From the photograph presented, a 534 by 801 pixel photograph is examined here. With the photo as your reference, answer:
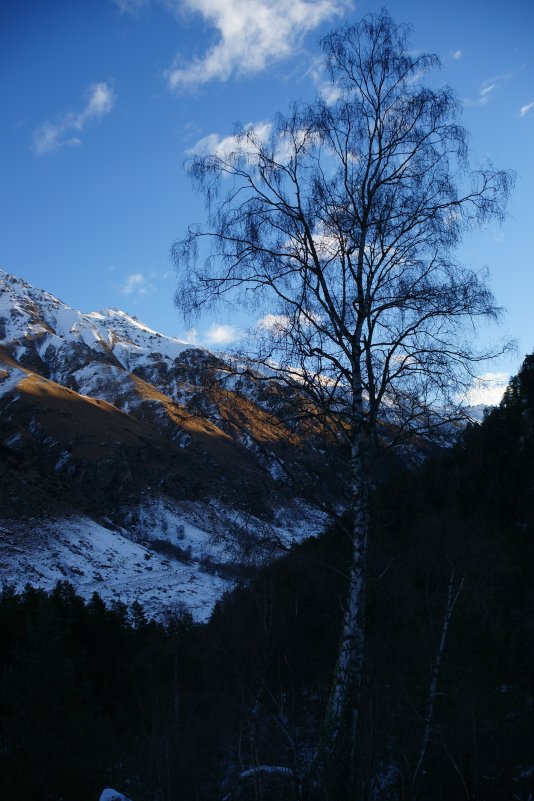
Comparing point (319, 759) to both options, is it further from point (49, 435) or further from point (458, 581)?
point (49, 435)

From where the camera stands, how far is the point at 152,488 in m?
151

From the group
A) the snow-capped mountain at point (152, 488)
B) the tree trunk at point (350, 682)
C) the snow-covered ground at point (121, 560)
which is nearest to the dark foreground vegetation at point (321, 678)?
the tree trunk at point (350, 682)

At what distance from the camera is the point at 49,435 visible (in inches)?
6142

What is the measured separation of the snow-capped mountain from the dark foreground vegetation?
3.27 feet

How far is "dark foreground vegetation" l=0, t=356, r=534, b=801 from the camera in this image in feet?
31.1

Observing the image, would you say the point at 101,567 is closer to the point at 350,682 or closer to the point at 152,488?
the point at 152,488

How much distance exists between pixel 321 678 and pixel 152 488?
129775mm

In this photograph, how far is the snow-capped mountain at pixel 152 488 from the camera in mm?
7891

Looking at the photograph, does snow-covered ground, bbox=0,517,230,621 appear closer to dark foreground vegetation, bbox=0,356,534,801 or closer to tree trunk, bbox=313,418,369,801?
dark foreground vegetation, bbox=0,356,534,801

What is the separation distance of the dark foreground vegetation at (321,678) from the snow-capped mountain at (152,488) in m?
1.00

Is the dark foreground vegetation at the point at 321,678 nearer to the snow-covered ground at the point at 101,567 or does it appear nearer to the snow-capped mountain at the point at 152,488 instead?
the snow-capped mountain at the point at 152,488

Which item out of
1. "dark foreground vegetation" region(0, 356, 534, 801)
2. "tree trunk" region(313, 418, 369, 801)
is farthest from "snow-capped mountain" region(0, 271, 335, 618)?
"dark foreground vegetation" region(0, 356, 534, 801)

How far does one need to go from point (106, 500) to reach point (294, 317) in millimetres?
142278

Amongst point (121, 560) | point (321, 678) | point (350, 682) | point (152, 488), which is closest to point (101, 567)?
point (121, 560)
